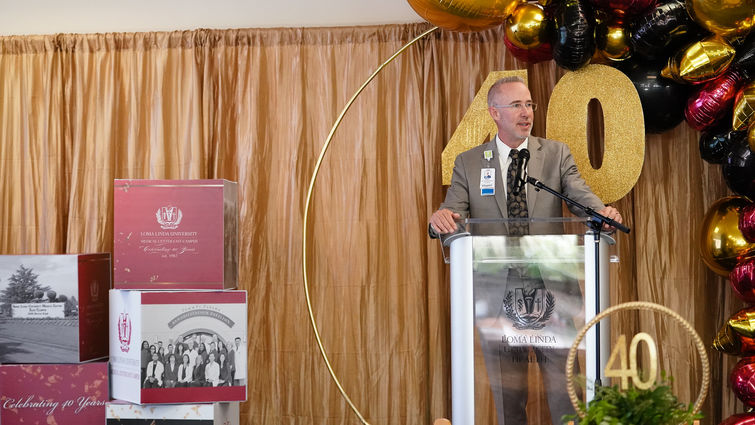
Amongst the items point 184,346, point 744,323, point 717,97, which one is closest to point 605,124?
point 717,97

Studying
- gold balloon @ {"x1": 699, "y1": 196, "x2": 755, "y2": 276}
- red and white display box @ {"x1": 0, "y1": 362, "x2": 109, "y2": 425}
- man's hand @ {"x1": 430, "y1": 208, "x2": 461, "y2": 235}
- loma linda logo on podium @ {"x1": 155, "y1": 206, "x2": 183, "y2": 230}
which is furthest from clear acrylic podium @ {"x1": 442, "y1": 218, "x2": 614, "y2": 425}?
red and white display box @ {"x1": 0, "y1": 362, "x2": 109, "y2": 425}

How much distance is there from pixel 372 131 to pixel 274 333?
107 centimetres

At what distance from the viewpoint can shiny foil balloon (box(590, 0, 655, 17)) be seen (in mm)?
2980

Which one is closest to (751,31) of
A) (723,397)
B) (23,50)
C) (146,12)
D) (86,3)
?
(723,397)

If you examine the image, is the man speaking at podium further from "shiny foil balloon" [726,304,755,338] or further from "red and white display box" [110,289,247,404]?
"red and white display box" [110,289,247,404]

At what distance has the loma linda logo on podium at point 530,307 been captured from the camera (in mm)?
2482

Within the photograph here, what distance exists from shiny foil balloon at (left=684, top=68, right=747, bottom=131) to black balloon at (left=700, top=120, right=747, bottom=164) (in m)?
0.07

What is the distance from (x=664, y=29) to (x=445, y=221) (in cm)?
115

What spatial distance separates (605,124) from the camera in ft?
11.1

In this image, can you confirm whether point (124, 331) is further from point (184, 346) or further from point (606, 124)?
point (606, 124)

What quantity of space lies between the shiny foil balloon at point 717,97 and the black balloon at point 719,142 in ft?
0.23

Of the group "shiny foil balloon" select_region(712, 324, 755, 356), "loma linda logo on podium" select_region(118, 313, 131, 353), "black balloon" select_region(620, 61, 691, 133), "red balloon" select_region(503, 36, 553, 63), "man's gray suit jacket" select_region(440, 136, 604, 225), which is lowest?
"shiny foil balloon" select_region(712, 324, 755, 356)

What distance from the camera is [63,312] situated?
3.20 metres

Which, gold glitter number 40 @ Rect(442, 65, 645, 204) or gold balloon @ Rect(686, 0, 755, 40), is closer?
gold balloon @ Rect(686, 0, 755, 40)
